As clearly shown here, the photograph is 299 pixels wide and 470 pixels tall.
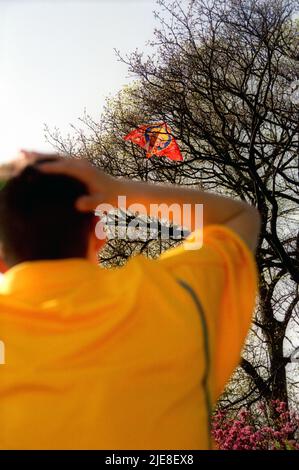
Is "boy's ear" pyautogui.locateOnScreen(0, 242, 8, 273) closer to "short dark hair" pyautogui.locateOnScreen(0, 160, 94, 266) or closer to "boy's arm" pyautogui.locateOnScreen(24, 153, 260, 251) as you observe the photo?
"short dark hair" pyautogui.locateOnScreen(0, 160, 94, 266)

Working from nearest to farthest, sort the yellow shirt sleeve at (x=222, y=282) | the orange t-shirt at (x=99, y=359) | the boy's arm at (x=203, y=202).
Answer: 1. the orange t-shirt at (x=99, y=359)
2. the yellow shirt sleeve at (x=222, y=282)
3. the boy's arm at (x=203, y=202)

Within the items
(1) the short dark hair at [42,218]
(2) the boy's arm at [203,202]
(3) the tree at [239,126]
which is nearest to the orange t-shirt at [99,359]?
(1) the short dark hair at [42,218]

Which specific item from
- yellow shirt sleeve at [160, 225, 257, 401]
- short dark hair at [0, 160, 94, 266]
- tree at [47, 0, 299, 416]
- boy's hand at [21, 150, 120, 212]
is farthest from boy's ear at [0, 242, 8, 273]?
tree at [47, 0, 299, 416]

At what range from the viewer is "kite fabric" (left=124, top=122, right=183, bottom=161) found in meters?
10.2

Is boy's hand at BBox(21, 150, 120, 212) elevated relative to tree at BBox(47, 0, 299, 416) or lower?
lower

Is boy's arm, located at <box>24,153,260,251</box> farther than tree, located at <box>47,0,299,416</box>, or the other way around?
tree, located at <box>47,0,299,416</box>

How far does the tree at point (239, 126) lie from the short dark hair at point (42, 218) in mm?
8181

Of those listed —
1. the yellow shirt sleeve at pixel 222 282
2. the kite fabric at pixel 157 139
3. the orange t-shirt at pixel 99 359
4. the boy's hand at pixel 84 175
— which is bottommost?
the orange t-shirt at pixel 99 359

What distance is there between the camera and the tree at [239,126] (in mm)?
9414

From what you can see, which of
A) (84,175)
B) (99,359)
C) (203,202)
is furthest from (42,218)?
(203,202)

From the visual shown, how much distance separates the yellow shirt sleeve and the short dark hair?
0.18 metres

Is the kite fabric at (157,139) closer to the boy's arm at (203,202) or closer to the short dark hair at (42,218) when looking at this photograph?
the boy's arm at (203,202)

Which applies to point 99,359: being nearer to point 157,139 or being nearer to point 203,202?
point 203,202

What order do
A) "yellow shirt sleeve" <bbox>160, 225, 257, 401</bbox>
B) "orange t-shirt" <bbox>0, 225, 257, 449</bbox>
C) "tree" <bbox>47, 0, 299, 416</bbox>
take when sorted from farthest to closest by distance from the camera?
"tree" <bbox>47, 0, 299, 416</bbox> → "yellow shirt sleeve" <bbox>160, 225, 257, 401</bbox> → "orange t-shirt" <bbox>0, 225, 257, 449</bbox>
